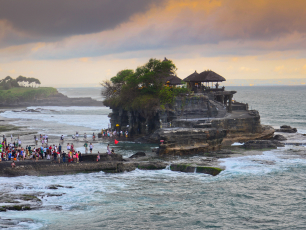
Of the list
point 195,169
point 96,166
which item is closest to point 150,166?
point 195,169

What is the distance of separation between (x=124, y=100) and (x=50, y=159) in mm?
24924

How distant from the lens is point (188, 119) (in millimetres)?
48938

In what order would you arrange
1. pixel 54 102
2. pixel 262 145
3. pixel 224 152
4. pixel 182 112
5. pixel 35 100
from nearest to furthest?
pixel 224 152 → pixel 262 145 → pixel 182 112 → pixel 54 102 → pixel 35 100

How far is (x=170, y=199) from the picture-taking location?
24.9 m

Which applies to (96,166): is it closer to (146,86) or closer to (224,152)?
(224,152)

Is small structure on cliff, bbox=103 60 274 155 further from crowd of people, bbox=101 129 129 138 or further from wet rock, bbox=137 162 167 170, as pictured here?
wet rock, bbox=137 162 167 170

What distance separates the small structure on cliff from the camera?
1602 inches

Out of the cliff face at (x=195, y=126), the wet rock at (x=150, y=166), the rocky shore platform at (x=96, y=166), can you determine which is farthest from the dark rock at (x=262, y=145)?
the wet rock at (x=150, y=166)

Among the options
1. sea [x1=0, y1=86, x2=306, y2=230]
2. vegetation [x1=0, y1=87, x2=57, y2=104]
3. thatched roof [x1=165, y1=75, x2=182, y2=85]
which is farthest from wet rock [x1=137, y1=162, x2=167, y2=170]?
vegetation [x1=0, y1=87, x2=57, y2=104]

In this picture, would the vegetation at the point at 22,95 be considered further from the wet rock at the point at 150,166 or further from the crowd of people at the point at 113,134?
the wet rock at the point at 150,166

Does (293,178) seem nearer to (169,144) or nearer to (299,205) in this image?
(299,205)

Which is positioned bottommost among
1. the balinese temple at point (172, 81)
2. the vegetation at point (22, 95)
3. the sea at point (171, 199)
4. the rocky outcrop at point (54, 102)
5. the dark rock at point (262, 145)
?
the sea at point (171, 199)

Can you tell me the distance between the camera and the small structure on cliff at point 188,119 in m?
40.7

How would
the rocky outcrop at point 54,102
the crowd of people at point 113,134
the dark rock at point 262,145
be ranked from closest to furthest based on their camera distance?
the dark rock at point 262,145, the crowd of people at point 113,134, the rocky outcrop at point 54,102
